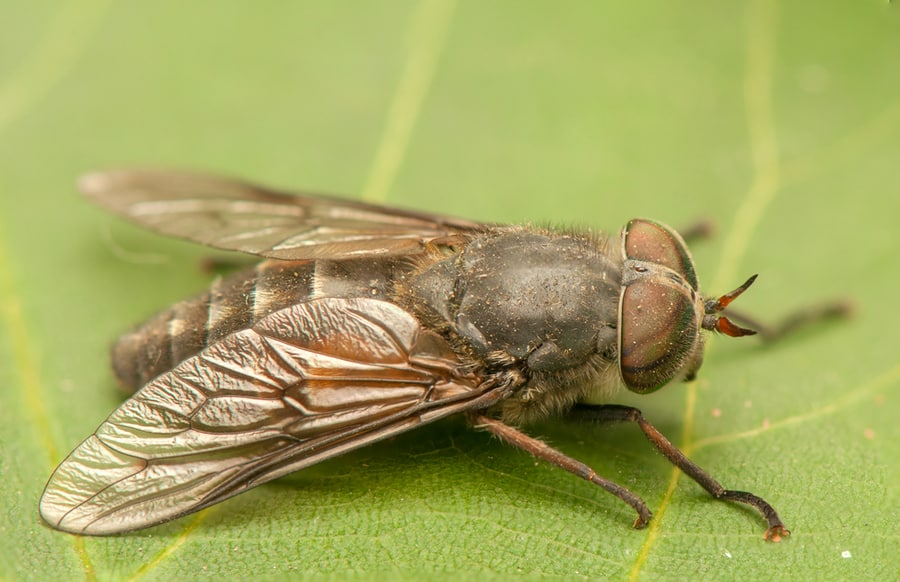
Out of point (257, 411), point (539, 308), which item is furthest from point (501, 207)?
point (257, 411)

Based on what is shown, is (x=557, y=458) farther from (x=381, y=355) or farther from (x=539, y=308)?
(x=381, y=355)

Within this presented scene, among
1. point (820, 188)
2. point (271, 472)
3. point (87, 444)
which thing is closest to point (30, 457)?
point (87, 444)

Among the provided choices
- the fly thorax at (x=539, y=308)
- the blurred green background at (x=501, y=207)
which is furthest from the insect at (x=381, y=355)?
the blurred green background at (x=501, y=207)

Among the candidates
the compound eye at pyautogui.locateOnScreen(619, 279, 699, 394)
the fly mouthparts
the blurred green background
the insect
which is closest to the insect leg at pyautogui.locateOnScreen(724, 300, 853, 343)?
the blurred green background

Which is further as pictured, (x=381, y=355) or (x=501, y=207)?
(x=501, y=207)

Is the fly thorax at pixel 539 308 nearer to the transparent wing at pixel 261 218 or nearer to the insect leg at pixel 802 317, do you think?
the transparent wing at pixel 261 218

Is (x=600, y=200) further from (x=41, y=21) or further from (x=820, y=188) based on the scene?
(x=41, y=21)
